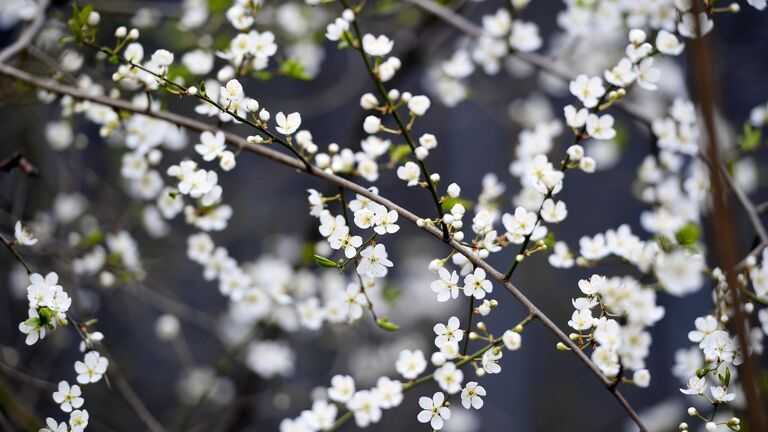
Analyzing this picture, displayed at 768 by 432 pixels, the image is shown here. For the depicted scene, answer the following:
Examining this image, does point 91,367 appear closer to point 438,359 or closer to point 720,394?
point 438,359

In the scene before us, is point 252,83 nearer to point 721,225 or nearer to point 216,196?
point 216,196

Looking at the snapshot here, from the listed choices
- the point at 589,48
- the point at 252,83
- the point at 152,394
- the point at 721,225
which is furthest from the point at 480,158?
the point at 721,225

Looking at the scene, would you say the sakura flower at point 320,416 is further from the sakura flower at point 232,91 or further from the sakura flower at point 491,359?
the sakura flower at point 232,91

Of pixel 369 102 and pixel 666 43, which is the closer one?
pixel 369 102

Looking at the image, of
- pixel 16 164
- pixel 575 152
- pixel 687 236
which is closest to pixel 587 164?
pixel 575 152

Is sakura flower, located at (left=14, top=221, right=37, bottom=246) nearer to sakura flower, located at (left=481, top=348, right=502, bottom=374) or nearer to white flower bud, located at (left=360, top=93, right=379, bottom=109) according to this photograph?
white flower bud, located at (left=360, top=93, right=379, bottom=109)

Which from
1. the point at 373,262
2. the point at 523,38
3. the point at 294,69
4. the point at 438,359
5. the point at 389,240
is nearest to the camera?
the point at 438,359

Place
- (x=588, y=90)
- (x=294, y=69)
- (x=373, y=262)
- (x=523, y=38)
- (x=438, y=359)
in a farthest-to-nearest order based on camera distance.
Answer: (x=523, y=38) → (x=294, y=69) → (x=588, y=90) → (x=373, y=262) → (x=438, y=359)

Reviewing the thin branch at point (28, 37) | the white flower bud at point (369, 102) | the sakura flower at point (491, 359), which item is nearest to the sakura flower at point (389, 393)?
the sakura flower at point (491, 359)
